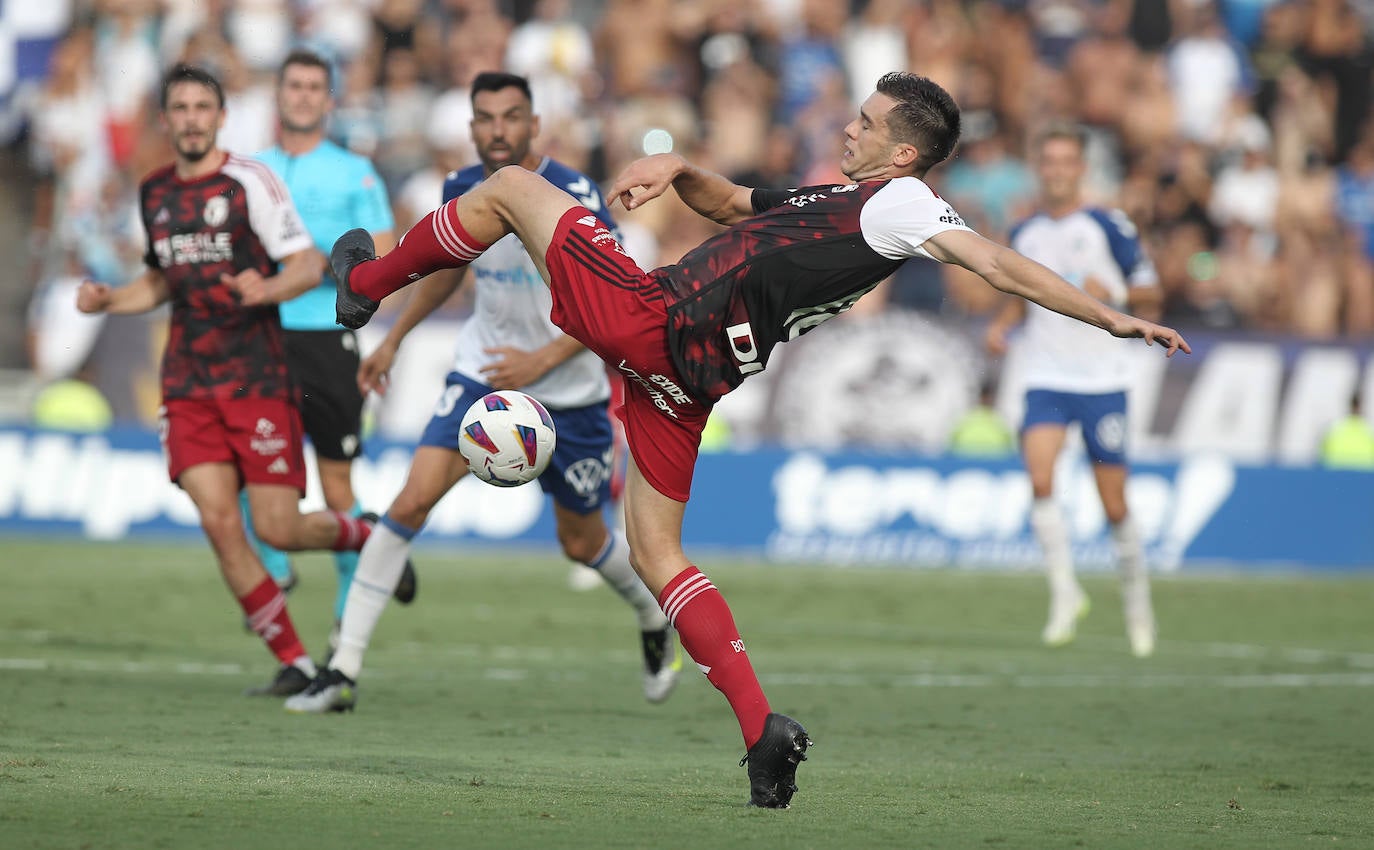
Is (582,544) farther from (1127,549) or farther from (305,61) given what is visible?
(1127,549)

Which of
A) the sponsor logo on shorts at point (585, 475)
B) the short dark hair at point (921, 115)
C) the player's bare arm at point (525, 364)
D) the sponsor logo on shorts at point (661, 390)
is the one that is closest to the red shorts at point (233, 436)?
the player's bare arm at point (525, 364)

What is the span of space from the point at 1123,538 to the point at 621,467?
640 centimetres

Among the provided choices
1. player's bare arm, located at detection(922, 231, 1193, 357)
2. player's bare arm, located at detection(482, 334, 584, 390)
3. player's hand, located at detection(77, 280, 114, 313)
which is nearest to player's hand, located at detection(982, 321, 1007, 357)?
player's bare arm, located at detection(482, 334, 584, 390)

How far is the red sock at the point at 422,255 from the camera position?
6.56 m

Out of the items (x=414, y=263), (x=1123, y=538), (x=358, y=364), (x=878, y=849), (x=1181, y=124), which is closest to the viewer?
→ (x=878, y=849)

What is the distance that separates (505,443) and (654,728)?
178 centimetres

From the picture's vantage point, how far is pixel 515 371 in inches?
332

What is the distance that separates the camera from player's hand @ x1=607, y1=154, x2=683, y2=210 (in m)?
6.21

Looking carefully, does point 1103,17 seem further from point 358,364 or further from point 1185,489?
point 358,364

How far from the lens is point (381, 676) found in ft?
31.3

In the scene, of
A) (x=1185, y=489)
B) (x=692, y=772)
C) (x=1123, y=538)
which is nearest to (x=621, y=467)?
(x=1185, y=489)

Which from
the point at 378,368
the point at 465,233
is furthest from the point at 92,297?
the point at 465,233

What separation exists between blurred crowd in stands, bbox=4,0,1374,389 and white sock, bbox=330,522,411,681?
11.0 metres

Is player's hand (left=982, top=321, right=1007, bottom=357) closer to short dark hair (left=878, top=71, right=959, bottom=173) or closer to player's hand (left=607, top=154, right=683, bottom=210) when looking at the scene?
short dark hair (left=878, top=71, right=959, bottom=173)
